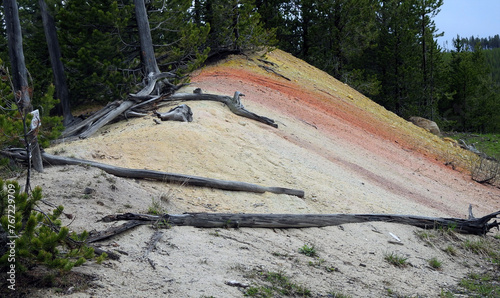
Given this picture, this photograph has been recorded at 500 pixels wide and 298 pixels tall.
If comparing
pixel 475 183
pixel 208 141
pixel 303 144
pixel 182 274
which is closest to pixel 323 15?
pixel 475 183

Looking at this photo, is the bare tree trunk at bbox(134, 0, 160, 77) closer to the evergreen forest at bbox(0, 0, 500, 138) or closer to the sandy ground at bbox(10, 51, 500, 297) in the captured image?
the evergreen forest at bbox(0, 0, 500, 138)

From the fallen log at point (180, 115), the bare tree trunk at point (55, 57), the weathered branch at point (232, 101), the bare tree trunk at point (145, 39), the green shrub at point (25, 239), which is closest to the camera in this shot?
the green shrub at point (25, 239)

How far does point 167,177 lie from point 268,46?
1383cm

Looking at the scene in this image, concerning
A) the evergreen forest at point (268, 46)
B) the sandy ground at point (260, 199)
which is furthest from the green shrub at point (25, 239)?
the evergreen forest at point (268, 46)

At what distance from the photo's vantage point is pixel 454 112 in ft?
121

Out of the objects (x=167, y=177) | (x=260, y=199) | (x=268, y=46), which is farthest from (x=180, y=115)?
(x=268, y=46)

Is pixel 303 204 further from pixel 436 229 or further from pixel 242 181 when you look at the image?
pixel 436 229

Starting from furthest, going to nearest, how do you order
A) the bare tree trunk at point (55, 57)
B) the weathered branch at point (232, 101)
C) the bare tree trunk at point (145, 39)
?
1. the bare tree trunk at point (55, 57)
2. the bare tree trunk at point (145, 39)
3. the weathered branch at point (232, 101)

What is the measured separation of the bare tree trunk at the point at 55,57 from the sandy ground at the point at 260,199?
13.9 ft

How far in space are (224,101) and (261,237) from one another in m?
6.17

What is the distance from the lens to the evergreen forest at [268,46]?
44.7ft

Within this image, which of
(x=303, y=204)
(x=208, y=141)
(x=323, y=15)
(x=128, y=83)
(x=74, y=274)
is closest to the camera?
(x=74, y=274)

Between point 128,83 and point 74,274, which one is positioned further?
point 128,83

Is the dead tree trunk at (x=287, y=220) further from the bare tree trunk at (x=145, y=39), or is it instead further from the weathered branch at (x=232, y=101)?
the bare tree trunk at (x=145, y=39)
